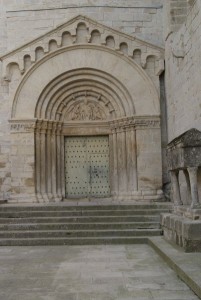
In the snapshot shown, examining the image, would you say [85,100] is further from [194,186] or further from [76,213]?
[194,186]

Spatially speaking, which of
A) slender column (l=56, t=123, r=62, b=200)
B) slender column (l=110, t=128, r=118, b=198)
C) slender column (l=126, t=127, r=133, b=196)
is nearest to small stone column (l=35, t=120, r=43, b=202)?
slender column (l=56, t=123, r=62, b=200)

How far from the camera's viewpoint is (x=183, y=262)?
17.4 feet

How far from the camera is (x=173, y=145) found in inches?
284

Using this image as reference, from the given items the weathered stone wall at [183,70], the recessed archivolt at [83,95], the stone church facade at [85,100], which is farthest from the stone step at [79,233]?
the recessed archivolt at [83,95]

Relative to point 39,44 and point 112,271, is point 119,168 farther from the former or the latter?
point 112,271

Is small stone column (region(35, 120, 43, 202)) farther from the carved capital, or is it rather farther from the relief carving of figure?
the relief carving of figure

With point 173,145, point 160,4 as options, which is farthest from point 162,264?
point 160,4

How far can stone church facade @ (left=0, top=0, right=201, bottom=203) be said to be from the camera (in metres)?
11.1

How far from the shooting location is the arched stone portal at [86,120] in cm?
1112

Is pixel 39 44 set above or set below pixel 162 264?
above

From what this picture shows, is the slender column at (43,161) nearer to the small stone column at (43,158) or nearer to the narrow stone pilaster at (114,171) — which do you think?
the small stone column at (43,158)

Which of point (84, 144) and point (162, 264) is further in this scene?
point (84, 144)

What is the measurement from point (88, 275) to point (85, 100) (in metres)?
7.53

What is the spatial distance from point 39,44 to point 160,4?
388 centimetres
